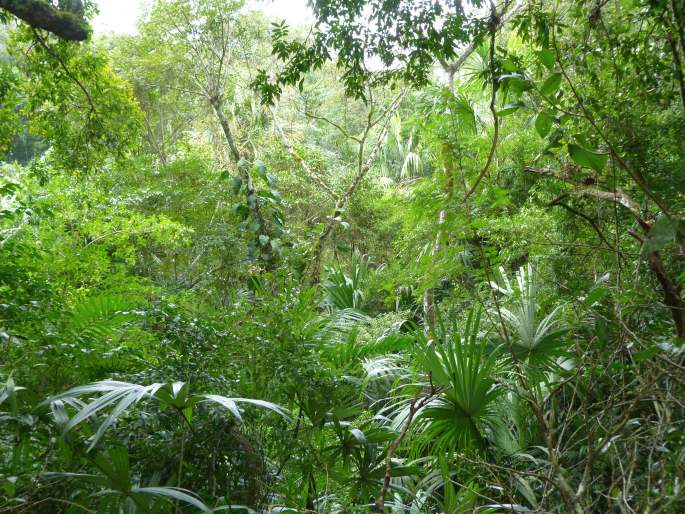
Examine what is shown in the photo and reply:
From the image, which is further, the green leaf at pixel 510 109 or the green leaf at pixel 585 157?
the green leaf at pixel 510 109

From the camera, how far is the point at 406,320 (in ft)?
14.7

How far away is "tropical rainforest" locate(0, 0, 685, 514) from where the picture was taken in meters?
1.85

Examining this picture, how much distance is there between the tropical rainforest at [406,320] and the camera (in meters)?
1.85

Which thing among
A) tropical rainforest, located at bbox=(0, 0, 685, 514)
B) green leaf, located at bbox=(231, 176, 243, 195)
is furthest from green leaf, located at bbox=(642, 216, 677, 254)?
green leaf, located at bbox=(231, 176, 243, 195)

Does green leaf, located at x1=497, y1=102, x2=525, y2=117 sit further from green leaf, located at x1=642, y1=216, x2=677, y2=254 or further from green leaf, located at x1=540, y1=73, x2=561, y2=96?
green leaf, located at x1=642, y1=216, x2=677, y2=254

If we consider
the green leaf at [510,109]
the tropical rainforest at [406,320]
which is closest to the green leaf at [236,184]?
the tropical rainforest at [406,320]

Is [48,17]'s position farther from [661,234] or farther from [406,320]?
[661,234]

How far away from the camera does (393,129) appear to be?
11359 mm

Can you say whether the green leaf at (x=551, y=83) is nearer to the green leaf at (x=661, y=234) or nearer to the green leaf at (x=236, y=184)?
the green leaf at (x=661, y=234)

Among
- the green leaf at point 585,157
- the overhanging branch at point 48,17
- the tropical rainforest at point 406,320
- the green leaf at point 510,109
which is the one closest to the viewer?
the green leaf at point 585,157

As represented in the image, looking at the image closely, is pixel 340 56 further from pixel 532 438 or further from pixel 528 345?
pixel 532 438

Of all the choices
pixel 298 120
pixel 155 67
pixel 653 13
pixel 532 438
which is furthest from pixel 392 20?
pixel 298 120

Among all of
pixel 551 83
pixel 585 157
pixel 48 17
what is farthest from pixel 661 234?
pixel 48 17

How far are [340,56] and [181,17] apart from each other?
239 inches
